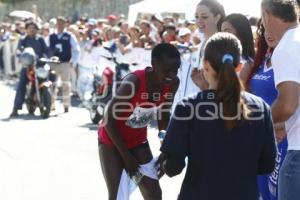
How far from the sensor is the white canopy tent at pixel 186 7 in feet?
45.6

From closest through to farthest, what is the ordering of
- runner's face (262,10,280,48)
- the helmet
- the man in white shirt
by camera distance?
the man in white shirt < runner's face (262,10,280,48) < the helmet

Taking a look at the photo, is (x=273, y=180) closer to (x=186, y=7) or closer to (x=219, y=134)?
(x=219, y=134)

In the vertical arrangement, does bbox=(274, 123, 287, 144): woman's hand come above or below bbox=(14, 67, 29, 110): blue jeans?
above

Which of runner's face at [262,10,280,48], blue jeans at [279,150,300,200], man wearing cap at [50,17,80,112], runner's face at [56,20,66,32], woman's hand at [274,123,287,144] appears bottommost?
man wearing cap at [50,17,80,112]

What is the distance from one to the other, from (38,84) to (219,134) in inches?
454

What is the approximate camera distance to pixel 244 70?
184 inches

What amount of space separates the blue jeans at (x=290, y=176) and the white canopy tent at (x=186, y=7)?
781 cm

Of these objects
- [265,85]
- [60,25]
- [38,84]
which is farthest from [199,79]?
[60,25]

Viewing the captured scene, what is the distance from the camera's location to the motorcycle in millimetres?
14383

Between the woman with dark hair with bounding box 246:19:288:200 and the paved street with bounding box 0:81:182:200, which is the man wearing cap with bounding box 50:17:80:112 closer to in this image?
the paved street with bounding box 0:81:182:200

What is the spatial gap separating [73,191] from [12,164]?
72.8 inches

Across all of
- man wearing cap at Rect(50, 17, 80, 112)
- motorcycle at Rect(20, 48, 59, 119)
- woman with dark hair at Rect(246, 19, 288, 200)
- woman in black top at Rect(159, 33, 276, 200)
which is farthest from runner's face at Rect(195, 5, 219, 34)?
man wearing cap at Rect(50, 17, 80, 112)

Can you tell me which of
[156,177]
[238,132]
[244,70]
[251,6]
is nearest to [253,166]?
[238,132]

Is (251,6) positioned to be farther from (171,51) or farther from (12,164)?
(171,51)
